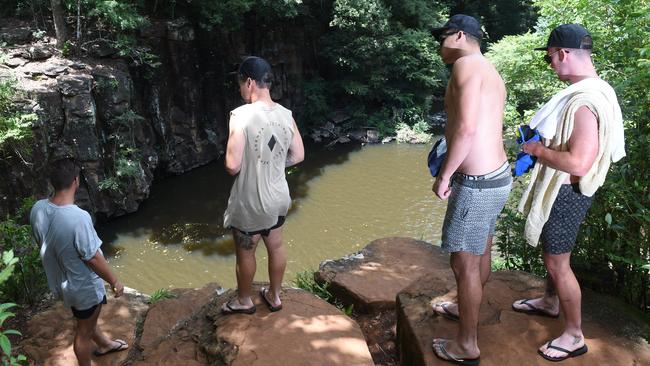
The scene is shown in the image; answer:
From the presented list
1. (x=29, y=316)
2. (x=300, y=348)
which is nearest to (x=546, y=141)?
(x=300, y=348)

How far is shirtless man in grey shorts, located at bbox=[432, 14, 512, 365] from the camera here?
2.17 m

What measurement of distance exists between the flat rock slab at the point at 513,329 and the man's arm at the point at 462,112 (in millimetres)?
1019

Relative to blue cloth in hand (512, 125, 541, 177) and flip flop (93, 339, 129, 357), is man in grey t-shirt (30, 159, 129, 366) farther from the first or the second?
blue cloth in hand (512, 125, 541, 177)

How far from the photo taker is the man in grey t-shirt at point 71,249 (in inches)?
107

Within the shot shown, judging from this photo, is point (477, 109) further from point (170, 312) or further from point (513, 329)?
point (170, 312)

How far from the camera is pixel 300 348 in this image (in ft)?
8.84

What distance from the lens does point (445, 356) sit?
247 centimetres

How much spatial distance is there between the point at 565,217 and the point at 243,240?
1.82 m

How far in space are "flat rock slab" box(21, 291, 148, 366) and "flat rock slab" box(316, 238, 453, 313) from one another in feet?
5.87

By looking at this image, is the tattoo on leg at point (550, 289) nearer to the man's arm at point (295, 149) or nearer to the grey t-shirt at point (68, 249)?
the man's arm at point (295, 149)

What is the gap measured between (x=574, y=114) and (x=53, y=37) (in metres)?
11.5

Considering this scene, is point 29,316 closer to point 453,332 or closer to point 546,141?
point 453,332

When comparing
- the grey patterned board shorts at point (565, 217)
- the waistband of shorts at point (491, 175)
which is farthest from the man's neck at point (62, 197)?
the grey patterned board shorts at point (565, 217)

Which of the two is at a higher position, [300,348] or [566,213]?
[566,213]
